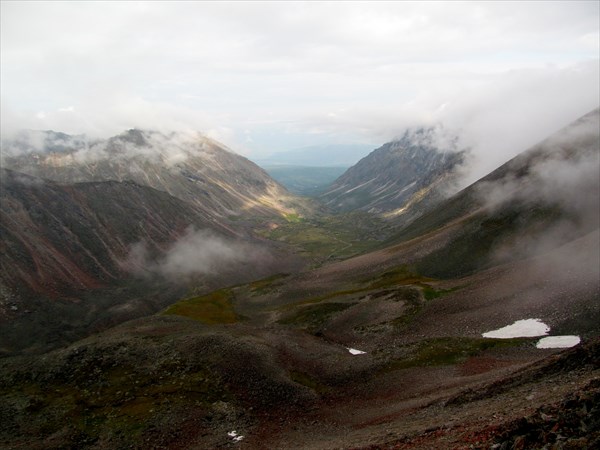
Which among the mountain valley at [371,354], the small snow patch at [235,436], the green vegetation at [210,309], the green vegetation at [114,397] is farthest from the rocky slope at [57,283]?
the small snow patch at [235,436]

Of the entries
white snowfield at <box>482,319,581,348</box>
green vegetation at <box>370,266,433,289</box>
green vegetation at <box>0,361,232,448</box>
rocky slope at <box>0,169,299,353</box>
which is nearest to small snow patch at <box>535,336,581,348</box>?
white snowfield at <box>482,319,581,348</box>

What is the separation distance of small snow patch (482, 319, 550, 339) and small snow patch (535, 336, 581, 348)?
2.44 m

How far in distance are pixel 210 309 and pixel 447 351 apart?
281 feet

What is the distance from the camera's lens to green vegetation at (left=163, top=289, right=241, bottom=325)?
417 ft

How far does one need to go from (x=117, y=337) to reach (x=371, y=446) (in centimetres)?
6085

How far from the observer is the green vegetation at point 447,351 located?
2564 inches

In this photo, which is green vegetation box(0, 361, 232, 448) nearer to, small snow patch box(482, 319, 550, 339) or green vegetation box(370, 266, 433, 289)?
small snow patch box(482, 319, 550, 339)

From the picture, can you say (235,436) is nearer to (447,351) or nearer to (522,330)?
(447,351)

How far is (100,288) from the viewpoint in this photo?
576ft

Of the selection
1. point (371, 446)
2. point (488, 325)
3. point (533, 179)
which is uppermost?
point (533, 179)

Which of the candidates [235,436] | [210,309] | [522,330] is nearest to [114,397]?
[235,436]

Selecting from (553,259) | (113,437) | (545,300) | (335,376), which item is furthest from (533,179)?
(113,437)

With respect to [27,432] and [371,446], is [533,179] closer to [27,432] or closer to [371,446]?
[371,446]

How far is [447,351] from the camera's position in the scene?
2665 inches
